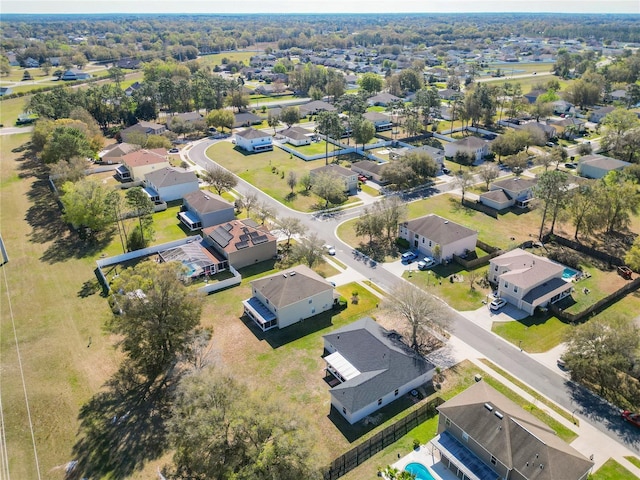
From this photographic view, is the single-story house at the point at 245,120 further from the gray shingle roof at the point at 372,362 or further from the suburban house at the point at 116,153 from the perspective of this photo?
the gray shingle roof at the point at 372,362

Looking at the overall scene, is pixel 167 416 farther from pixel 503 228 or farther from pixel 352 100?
pixel 352 100

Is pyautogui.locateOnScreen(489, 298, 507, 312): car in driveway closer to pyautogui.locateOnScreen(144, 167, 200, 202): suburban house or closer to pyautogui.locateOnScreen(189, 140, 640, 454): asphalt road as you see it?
pyautogui.locateOnScreen(189, 140, 640, 454): asphalt road

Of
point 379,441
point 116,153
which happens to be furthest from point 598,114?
point 116,153

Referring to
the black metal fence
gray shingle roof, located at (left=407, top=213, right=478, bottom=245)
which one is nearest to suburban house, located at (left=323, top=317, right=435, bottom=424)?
the black metal fence

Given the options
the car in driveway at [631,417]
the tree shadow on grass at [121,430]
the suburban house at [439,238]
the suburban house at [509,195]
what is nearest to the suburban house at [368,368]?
the tree shadow on grass at [121,430]

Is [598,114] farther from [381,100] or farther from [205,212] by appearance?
[205,212]

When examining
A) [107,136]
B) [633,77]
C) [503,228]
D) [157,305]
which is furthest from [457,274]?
[633,77]
